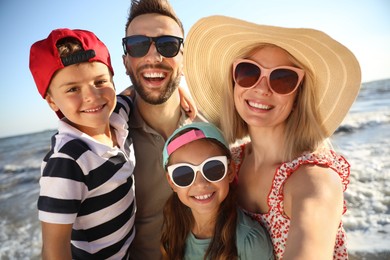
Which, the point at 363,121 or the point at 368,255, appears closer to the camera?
the point at 368,255

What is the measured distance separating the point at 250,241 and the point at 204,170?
23.7 inches

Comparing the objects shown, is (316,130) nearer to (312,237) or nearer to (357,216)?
(312,237)

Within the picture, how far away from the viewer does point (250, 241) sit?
7.22 ft

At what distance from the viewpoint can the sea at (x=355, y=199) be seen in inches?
193

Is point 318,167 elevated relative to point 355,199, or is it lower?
elevated

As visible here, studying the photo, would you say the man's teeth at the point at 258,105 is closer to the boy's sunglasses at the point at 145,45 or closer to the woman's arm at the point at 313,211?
the woman's arm at the point at 313,211

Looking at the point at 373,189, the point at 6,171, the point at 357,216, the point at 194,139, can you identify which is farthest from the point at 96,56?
the point at 6,171

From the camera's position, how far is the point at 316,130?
232 cm

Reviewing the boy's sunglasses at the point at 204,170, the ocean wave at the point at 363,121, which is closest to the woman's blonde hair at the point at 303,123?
the boy's sunglasses at the point at 204,170

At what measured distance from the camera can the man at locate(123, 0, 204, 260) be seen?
3.10 m

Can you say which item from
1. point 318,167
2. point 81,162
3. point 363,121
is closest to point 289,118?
point 318,167

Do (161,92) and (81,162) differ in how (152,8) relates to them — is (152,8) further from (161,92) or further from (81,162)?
(81,162)

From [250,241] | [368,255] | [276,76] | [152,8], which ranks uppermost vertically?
[152,8]

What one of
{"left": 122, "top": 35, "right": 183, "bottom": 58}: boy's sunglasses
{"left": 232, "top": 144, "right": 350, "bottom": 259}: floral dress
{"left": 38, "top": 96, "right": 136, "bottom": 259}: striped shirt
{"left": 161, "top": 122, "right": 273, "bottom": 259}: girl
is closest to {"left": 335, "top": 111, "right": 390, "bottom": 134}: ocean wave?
{"left": 122, "top": 35, "right": 183, "bottom": 58}: boy's sunglasses
